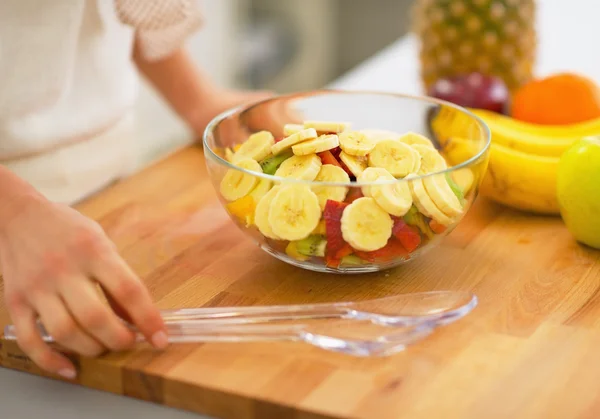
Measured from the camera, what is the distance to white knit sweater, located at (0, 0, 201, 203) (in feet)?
3.62

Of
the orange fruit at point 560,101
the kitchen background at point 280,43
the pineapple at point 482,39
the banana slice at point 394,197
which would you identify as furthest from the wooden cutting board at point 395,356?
the kitchen background at point 280,43

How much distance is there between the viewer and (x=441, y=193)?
32.9 inches

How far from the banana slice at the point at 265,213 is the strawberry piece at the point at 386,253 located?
0.09 metres

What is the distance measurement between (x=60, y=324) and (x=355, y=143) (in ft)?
1.16

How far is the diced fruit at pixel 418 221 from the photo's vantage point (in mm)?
842

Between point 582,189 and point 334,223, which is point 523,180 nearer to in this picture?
point 582,189

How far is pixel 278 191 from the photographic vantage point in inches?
32.3

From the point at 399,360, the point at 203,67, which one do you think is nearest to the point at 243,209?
the point at 399,360

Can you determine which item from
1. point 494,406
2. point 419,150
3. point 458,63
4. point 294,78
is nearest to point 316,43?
point 294,78

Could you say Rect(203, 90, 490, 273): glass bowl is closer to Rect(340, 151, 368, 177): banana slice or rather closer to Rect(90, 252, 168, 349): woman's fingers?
Rect(340, 151, 368, 177): banana slice

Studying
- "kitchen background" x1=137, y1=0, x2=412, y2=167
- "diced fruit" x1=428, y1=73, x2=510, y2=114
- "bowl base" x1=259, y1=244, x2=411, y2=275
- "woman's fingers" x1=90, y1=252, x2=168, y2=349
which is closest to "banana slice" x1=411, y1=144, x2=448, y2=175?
"bowl base" x1=259, y1=244, x2=411, y2=275

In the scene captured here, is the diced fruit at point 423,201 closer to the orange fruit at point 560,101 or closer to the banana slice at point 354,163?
the banana slice at point 354,163

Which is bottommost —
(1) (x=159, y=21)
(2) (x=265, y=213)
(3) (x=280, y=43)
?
(3) (x=280, y=43)

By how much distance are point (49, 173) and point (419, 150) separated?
0.57m
